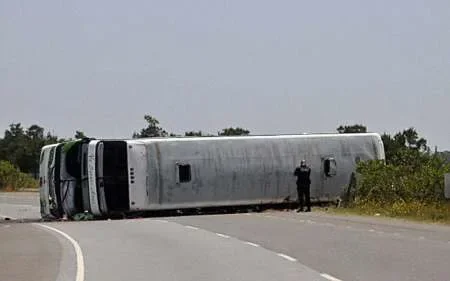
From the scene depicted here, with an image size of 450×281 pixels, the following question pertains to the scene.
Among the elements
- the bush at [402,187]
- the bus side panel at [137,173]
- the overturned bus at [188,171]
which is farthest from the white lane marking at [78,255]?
the bush at [402,187]

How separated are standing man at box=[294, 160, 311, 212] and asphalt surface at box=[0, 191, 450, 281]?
17.2 feet

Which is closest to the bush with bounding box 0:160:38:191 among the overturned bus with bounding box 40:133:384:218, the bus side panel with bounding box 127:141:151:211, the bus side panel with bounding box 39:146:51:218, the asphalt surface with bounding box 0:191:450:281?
the bus side panel with bounding box 39:146:51:218

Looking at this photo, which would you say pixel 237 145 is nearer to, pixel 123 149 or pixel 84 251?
pixel 123 149

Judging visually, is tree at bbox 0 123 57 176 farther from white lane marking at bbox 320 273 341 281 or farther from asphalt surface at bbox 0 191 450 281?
white lane marking at bbox 320 273 341 281

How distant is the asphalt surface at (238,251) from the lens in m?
14.8

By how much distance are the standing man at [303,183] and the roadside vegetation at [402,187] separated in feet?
4.34

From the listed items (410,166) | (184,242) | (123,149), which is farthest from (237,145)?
(184,242)

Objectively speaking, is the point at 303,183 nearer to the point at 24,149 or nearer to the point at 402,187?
the point at 402,187

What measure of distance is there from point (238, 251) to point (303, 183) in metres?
16.4

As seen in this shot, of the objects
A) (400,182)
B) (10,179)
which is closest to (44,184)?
(400,182)

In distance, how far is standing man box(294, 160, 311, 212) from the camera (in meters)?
34.8

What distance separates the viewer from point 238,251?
61.0 ft

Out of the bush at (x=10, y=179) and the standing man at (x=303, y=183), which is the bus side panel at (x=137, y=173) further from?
the bush at (x=10, y=179)

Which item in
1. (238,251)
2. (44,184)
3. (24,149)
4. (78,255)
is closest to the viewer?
(238,251)
